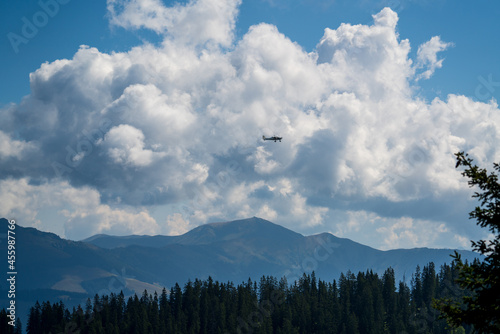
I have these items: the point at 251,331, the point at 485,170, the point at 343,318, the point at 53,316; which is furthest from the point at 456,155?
the point at 53,316

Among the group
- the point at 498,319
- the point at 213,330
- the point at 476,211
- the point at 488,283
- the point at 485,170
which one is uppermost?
the point at 485,170

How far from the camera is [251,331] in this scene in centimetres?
18238

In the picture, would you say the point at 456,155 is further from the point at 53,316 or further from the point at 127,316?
the point at 53,316

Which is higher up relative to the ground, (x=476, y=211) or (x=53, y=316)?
(x=476, y=211)

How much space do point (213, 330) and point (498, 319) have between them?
177157 millimetres

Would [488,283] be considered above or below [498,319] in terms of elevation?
above

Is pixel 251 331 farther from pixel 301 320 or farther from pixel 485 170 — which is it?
pixel 485 170

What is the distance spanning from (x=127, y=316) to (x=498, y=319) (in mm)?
179467

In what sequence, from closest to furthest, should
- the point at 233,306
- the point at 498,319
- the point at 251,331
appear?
1. the point at 498,319
2. the point at 251,331
3. the point at 233,306

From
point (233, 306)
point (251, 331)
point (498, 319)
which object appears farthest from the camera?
point (233, 306)

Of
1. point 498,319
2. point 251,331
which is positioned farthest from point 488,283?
point 251,331

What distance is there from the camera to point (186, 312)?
648 ft

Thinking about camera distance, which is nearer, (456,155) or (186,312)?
(456,155)

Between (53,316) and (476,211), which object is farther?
(53,316)
